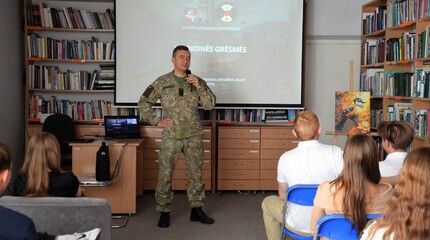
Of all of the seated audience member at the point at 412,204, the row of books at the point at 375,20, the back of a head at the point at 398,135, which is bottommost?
the seated audience member at the point at 412,204

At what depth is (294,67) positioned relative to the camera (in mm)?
6070

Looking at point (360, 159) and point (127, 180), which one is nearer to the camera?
point (360, 159)

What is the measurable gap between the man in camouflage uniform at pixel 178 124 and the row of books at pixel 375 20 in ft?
7.93

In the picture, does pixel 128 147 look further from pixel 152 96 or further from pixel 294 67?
pixel 294 67

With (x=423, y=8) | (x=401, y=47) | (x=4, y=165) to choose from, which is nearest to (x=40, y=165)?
(x=4, y=165)

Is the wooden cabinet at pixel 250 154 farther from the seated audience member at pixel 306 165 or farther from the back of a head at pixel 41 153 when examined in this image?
the back of a head at pixel 41 153

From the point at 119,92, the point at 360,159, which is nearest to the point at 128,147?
the point at 119,92

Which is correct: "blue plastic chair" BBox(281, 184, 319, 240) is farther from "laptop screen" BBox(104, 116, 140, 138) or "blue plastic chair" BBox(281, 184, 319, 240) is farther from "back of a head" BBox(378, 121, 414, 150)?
"laptop screen" BBox(104, 116, 140, 138)

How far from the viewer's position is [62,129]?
569 cm

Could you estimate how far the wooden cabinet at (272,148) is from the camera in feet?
19.7

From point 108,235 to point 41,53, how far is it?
431 cm

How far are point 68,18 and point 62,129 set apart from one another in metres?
1.43

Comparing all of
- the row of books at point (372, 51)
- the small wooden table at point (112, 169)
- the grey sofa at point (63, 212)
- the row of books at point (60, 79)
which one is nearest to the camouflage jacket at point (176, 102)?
the small wooden table at point (112, 169)

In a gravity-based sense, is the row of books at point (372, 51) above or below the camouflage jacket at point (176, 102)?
above
